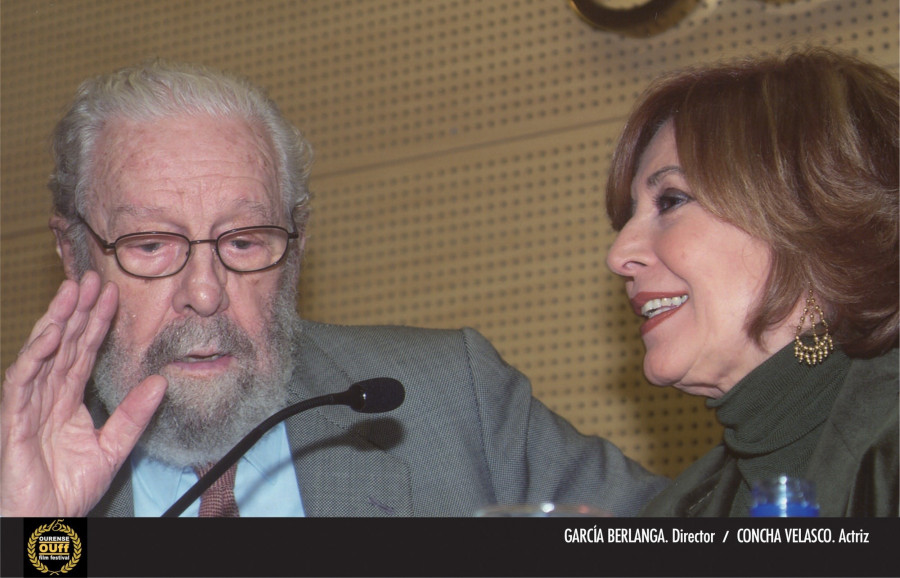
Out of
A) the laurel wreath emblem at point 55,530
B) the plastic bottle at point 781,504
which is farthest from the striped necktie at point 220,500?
the plastic bottle at point 781,504

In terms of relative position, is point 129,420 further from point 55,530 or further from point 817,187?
point 817,187

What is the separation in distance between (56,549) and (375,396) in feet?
1.59

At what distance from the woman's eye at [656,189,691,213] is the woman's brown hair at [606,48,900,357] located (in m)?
0.05

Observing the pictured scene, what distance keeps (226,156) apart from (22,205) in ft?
6.94

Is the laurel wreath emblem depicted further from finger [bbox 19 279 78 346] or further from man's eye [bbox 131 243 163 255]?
man's eye [bbox 131 243 163 255]

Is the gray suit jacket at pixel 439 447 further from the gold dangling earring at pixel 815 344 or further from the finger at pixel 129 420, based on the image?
the gold dangling earring at pixel 815 344

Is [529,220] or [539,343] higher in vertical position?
[529,220]

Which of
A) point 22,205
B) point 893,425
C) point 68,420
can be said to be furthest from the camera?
point 22,205

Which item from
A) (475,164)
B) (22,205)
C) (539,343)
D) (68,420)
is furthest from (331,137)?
(68,420)

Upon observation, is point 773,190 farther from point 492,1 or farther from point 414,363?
point 492,1

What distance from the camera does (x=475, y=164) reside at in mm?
3223

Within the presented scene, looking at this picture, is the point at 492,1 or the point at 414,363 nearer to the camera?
the point at 414,363

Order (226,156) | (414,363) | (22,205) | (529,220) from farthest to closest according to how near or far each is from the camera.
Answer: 1. (22,205)
2. (529,220)
3. (414,363)
4. (226,156)

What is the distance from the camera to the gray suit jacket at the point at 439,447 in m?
1.98
